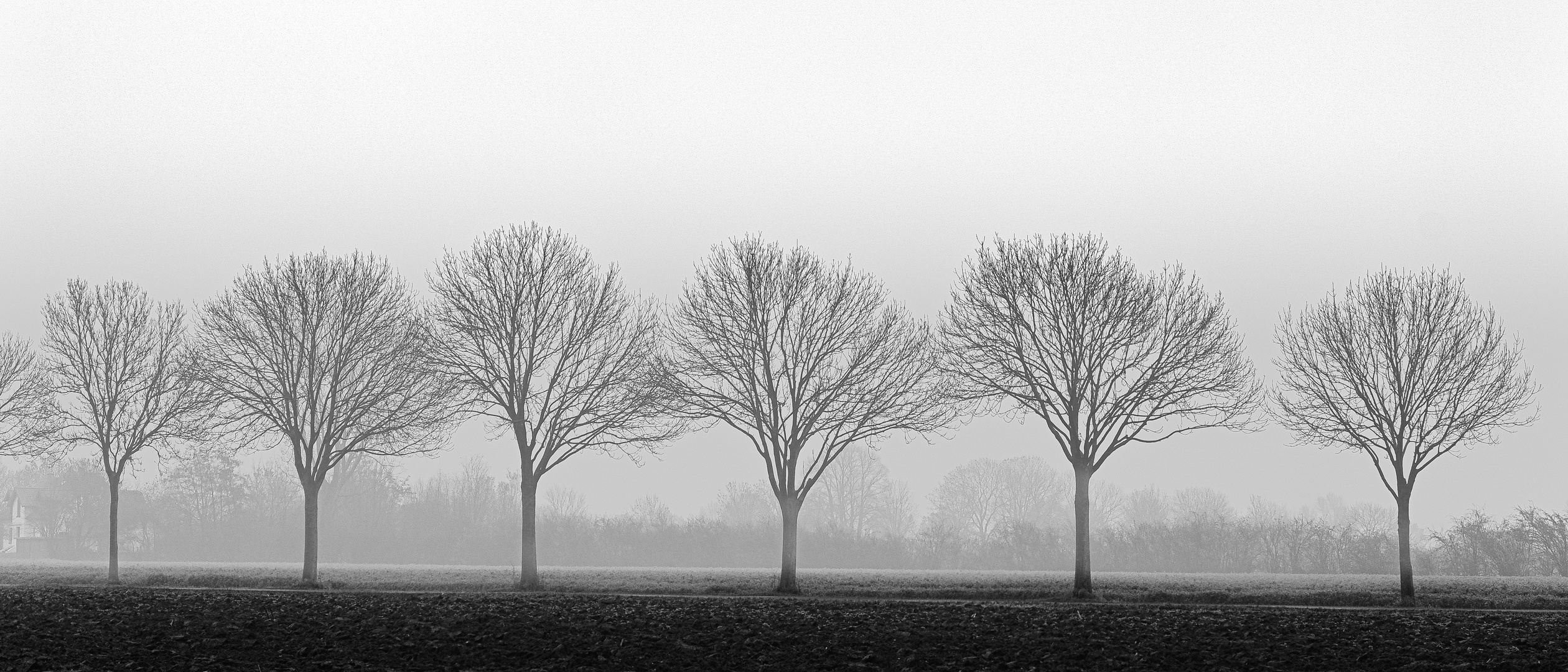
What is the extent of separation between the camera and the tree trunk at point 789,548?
38.1 meters

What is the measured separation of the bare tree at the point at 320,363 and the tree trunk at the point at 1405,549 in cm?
3296

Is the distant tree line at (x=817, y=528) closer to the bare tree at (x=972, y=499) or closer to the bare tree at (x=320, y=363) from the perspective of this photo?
the bare tree at (x=972, y=499)

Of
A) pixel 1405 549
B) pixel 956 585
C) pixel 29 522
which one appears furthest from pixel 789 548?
pixel 29 522

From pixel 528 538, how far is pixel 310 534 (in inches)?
340

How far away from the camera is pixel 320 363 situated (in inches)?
1781

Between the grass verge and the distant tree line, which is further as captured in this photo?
the distant tree line

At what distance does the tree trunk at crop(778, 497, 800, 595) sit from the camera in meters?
38.1

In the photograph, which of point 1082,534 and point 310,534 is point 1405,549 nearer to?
point 1082,534

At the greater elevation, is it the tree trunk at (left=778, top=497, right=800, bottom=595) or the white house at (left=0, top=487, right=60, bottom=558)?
the tree trunk at (left=778, top=497, right=800, bottom=595)

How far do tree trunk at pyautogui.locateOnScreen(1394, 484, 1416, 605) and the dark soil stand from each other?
6366 millimetres

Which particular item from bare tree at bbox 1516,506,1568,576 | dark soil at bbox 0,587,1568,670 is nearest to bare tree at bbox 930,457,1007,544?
bare tree at bbox 1516,506,1568,576

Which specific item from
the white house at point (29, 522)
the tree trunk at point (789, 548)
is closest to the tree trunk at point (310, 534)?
the tree trunk at point (789, 548)

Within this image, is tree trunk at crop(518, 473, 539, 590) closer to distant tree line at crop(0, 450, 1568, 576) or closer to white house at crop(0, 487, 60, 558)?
distant tree line at crop(0, 450, 1568, 576)

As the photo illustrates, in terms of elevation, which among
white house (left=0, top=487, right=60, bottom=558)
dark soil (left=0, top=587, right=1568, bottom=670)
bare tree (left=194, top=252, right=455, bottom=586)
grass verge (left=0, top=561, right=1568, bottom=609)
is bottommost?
white house (left=0, top=487, right=60, bottom=558)
